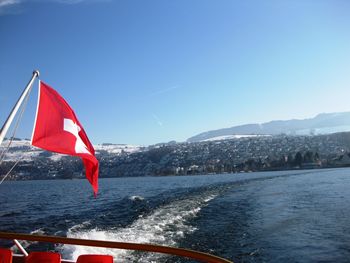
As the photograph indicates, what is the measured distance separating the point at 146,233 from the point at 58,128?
16183 mm

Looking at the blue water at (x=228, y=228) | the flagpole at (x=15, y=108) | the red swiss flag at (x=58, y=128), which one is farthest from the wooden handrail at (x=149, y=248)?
the blue water at (x=228, y=228)

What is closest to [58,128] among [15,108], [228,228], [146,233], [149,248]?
[15,108]

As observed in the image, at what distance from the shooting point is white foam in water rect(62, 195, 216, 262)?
18.3 metres

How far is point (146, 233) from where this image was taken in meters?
24.2

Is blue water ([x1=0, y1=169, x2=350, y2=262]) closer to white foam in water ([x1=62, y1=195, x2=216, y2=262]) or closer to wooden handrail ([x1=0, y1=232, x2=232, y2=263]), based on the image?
white foam in water ([x1=62, y1=195, x2=216, y2=262])

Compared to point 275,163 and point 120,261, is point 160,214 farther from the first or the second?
point 275,163

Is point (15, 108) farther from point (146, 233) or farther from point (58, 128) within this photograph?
point (146, 233)

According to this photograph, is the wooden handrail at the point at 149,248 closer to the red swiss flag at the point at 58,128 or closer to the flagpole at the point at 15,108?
the red swiss flag at the point at 58,128

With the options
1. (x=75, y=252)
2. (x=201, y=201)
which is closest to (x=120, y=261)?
(x=75, y=252)

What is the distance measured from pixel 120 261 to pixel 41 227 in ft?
45.5

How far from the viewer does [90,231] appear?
25.4 metres

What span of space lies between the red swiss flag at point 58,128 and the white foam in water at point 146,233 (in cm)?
881

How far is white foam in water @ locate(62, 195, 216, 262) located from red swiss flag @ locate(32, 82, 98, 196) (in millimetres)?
8811

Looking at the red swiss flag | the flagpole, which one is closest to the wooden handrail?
the red swiss flag
